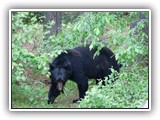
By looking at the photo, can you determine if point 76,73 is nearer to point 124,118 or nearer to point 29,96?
point 29,96

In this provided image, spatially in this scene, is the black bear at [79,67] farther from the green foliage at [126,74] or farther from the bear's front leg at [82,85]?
the green foliage at [126,74]

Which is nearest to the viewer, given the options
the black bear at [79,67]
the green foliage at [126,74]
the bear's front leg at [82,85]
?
the green foliage at [126,74]

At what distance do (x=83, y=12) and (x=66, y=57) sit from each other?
1.33 metres

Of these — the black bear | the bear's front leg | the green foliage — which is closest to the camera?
the green foliage

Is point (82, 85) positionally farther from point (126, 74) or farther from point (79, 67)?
point (126, 74)

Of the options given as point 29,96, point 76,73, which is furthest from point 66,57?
point 29,96

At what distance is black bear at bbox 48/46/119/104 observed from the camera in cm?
898

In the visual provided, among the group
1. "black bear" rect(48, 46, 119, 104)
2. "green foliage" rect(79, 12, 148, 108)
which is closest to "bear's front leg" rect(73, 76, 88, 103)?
"black bear" rect(48, 46, 119, 104)

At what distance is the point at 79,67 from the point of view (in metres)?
9.48

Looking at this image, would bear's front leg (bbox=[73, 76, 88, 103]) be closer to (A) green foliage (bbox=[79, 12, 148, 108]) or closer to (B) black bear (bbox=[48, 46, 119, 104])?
(B) black bear (bbox=[48, 46, 119, 104])

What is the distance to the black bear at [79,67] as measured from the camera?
29.5 feet

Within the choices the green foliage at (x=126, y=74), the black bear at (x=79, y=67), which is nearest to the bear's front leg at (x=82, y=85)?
the black bear at (x=79, y=67)

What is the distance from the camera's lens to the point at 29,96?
27.7ft

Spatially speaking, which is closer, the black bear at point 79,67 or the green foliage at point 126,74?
the green foliage at point 126,74
